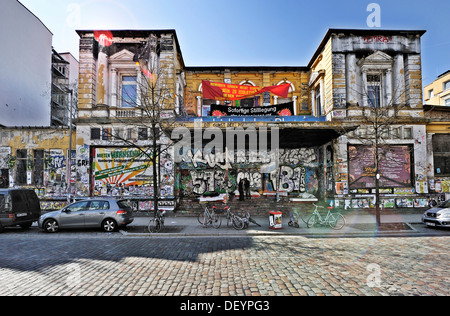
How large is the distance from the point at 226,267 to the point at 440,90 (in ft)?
176

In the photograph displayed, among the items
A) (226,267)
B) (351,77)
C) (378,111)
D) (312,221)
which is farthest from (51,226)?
(351,77)

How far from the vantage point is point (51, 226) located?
447 inches

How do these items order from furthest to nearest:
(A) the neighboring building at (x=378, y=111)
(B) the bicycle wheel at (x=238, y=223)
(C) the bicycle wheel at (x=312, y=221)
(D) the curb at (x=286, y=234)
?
(A) the neighboring building at (x=378, y=111), (C) the bicycle wheel at (x=312, y=221), (B) the bicycle wheel at (x=238, y=223), (D) the curb at (x=286, y=234)

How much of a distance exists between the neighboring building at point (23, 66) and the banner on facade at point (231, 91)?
13847 millimetres

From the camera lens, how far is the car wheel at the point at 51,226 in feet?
37.2

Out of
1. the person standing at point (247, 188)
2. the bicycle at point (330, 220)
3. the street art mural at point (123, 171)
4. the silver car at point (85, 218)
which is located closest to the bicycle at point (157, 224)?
the silver car at point (85, 218)

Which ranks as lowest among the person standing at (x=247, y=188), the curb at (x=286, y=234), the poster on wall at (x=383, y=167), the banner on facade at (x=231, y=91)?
the curb at (x=286, y=234)

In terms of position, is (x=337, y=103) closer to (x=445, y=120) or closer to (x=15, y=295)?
(x=445, y=120)

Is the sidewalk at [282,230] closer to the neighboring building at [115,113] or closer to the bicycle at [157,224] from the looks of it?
the bicycle at [157,224]

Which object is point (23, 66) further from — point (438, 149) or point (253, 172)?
point (438, 149)

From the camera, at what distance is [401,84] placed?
699 inches

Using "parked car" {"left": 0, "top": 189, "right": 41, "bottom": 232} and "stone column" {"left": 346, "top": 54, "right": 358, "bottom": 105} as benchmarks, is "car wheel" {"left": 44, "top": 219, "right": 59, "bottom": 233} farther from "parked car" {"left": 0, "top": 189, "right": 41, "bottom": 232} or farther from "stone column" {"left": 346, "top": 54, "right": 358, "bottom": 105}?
"stone column" {"left": 346, "top": 54, "right": 358, "bottom": 105}

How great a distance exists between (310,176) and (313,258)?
13.2 meters
